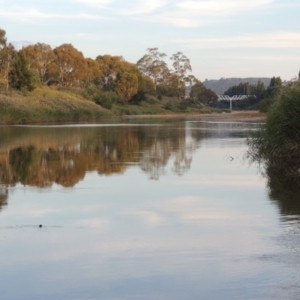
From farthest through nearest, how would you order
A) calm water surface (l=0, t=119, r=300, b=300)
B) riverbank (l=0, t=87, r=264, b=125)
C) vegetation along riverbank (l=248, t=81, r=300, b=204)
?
1. riverbank (l=0, t=87, r=264, b=125)
2. vegetation along riverbank (l=248, t=81, r=300, b=204)
3. calm water surface (l=0, t=119, r=300, b=300)

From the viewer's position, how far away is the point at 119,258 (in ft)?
24.9

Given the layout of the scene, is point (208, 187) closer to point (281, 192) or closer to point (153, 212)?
point (281, 192)

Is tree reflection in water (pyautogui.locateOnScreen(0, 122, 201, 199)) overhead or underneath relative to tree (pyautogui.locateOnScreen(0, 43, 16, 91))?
underneath

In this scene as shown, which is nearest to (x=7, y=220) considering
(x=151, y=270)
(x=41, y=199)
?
(x=41, y=199)

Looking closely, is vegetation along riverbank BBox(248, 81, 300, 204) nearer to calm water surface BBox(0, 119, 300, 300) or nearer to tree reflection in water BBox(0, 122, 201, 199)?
calm water surface BBox(0, 119, 300, 300)

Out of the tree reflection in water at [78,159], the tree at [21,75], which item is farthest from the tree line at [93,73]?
the tree reflection in water at [78,159]

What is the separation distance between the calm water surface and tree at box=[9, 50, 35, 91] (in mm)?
52384

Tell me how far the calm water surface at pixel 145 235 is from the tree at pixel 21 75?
52.4 metres

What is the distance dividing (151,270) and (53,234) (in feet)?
7.15

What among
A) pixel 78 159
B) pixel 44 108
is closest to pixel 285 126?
pixel 78 159

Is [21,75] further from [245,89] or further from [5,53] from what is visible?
[245,89]

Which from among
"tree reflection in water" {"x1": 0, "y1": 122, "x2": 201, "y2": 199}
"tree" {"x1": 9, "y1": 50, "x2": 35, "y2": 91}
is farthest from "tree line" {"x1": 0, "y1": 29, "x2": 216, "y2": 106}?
"tree reflection in water" {"x1": 0, "y1": 122, "x2": 201, "y2": 199}

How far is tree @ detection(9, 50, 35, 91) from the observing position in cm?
6825

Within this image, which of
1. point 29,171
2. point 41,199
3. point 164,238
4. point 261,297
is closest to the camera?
point 261,297
